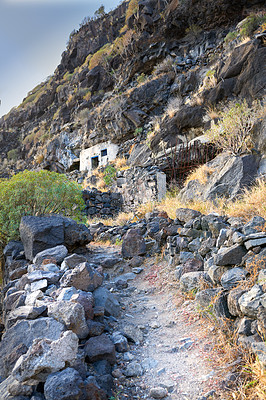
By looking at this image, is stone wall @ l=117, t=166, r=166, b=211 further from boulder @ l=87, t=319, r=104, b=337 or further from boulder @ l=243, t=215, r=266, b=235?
boulder @ l=87, t=319, r=104, b=337

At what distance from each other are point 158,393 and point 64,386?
76 cm

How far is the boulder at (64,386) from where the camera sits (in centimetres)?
161

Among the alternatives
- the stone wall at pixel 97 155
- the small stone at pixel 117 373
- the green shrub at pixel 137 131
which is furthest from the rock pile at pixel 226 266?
the stone wall at pixel 97 155

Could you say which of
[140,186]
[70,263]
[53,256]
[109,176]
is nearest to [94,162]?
[109,176]

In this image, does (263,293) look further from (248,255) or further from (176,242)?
(176,242)

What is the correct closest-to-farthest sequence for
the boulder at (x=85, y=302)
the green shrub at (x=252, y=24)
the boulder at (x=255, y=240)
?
the boulder at (x=85, y=302), the boulder at (x=255, y=240), the green shrub at (x=252, y=24)

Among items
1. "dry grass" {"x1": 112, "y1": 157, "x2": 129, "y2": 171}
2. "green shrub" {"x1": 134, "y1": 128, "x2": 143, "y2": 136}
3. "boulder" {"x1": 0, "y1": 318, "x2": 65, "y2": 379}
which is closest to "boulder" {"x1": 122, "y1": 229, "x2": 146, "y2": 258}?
"boulder" {"x1": 0, "y1": 318, "x2": 65, "y2": 379}

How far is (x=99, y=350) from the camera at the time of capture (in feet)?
7.23

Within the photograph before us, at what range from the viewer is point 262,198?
13.3 feet

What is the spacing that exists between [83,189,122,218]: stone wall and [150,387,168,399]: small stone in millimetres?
10533

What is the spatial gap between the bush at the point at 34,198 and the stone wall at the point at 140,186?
3971 millimetres

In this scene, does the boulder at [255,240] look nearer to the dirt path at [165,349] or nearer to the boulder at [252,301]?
the boulder at [252,301]

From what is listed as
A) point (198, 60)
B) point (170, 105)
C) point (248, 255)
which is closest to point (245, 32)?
point (198, 60)

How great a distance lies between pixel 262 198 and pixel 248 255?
1668 mm
